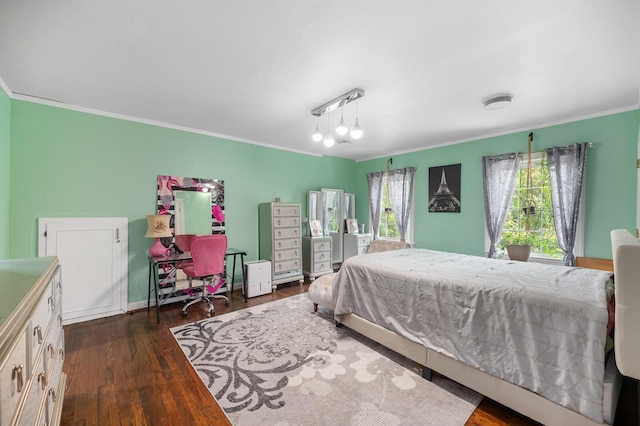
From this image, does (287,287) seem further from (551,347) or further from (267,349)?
(551,347)

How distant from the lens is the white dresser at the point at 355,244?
5.94 meters

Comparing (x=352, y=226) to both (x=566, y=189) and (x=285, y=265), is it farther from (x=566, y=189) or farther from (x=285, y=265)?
(x=566, y=189)

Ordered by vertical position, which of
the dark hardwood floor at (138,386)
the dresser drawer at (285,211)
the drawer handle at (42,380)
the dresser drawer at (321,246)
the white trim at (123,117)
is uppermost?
the white trim at (123,117)

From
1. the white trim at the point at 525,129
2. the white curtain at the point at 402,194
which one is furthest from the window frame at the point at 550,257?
the white curtain at the point at 402,194

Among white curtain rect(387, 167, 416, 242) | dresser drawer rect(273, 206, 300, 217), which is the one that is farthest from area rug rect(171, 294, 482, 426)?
white curtain rect(387, 167, 416, 242)

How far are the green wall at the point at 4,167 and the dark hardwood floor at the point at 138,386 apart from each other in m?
1.18

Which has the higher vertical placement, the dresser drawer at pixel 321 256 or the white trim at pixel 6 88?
the white trim at pixel 6 88

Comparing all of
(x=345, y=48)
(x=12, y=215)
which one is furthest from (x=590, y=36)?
(x=12, y=215)

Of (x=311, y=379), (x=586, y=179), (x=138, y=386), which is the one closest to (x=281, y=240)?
(x=311, y=379)

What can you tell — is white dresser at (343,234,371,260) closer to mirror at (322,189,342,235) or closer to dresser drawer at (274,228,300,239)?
mirror at (322,189,342,235)

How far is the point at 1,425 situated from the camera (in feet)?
2.25

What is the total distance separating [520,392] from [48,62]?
434cm

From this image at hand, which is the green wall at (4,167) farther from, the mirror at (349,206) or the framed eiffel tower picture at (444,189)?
the framed eiffel tower picture at (444,189)

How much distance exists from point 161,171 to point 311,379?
11.2ft
